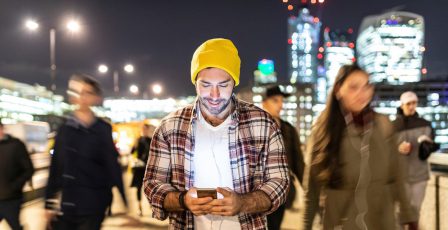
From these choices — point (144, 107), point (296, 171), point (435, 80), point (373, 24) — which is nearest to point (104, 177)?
point (296, 171)

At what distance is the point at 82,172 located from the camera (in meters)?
4.50

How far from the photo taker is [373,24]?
195 m

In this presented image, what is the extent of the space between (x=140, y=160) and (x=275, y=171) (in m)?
9.86

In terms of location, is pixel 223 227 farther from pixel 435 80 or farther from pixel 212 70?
pixel 435 80

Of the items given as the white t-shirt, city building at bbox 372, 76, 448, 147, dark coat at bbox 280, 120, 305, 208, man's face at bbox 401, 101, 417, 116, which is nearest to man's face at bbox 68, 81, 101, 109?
dark coat at bbox 280, 120, 305, 208

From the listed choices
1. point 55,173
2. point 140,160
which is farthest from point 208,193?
point 140,160

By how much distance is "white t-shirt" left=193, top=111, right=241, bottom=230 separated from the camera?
230 centimetres

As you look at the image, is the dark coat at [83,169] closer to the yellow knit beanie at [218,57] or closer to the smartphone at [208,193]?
the yellow knit beanie at [218,57]

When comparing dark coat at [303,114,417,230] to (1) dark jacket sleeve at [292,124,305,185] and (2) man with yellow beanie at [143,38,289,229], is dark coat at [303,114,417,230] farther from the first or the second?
(1) dark jacket sleeve at [292,124,305,185]

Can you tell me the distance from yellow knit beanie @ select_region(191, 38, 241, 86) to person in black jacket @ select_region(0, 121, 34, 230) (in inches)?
168

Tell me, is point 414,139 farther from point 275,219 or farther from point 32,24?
point 32,24

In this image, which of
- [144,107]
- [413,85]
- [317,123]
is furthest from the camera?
[413,85]

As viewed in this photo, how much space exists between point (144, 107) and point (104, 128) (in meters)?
80.1

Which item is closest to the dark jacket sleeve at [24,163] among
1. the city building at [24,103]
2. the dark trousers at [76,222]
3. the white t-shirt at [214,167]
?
the dark trousers at [76,222]
